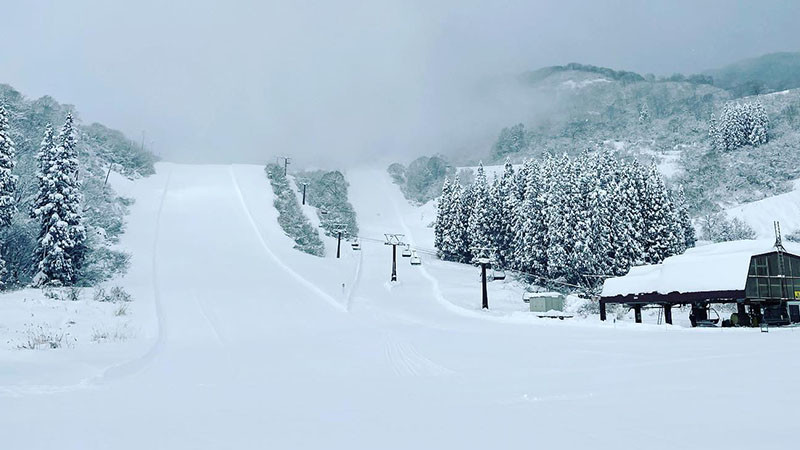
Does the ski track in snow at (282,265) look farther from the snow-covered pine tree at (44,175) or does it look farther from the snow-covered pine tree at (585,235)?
the snow-covered pine tree at (585,235)

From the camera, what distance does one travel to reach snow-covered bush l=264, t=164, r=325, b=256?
63.6 meters

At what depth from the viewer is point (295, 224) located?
6725cm

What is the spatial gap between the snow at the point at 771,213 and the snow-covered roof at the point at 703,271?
5422cm

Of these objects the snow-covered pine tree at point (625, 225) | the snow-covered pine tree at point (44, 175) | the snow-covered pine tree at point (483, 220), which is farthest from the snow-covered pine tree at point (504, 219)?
the snow-covered pine tree at point (44, 175)

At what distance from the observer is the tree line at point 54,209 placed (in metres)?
30.8

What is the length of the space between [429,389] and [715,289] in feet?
77.0

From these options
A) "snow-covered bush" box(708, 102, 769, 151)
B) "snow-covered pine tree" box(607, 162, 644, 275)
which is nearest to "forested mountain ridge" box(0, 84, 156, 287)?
"snow-covered pine tree" box(607, 162, 644, 275)

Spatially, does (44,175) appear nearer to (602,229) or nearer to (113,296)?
(113,296)

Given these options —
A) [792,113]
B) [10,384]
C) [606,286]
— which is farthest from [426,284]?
[792,113]

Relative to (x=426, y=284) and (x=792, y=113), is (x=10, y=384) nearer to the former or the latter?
(x=426, y=284)

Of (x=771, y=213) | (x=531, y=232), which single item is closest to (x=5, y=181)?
(x=531, y=232)

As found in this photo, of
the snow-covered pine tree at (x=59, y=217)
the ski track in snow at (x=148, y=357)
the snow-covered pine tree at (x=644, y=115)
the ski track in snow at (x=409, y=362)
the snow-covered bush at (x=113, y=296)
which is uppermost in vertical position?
the snow-covered pine tree at (x=644, y=115)

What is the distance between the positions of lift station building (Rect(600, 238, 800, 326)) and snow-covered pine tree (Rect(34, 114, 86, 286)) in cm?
3565

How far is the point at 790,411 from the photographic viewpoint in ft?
20.2
